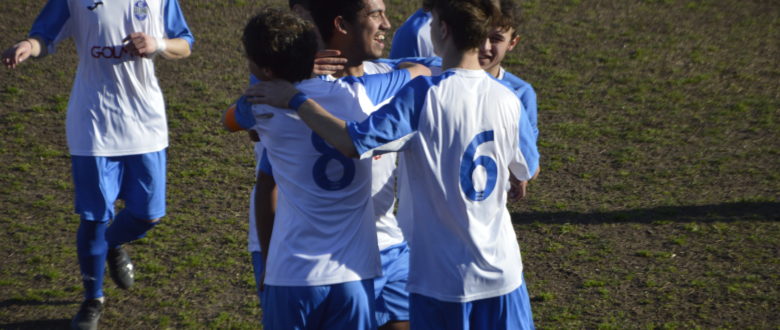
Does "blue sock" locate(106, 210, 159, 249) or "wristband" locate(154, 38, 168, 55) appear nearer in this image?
"wristband" locate(154, 38, 168, 55)

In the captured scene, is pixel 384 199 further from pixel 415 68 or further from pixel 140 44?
pixel 140 44

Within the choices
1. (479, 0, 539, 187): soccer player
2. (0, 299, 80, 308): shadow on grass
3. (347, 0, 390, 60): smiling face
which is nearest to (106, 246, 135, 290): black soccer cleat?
(0, 299, 80, 308): shadow on grass

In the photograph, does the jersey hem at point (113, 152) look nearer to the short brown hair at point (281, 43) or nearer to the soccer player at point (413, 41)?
the soccer player at point (413, 41)

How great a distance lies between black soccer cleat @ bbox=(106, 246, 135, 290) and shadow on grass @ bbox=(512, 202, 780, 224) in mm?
2758

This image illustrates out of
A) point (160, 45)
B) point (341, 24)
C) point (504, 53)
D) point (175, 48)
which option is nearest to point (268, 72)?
point (341, 24)

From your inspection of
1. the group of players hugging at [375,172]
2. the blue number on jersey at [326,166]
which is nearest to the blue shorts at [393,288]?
the group of players hugging at [375,172]

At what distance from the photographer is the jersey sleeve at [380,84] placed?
3117 mm

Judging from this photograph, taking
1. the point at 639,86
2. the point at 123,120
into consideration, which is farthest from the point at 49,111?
the point at 639,86

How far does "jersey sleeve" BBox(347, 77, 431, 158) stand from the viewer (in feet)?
9.11

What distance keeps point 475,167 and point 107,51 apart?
277 cm

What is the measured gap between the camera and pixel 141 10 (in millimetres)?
4996

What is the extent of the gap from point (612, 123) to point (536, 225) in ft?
7.94

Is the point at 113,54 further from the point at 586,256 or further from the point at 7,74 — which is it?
the point at 7,74

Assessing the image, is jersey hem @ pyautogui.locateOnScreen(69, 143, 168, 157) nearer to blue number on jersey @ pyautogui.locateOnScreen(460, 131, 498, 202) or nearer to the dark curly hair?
the dark curly hair
